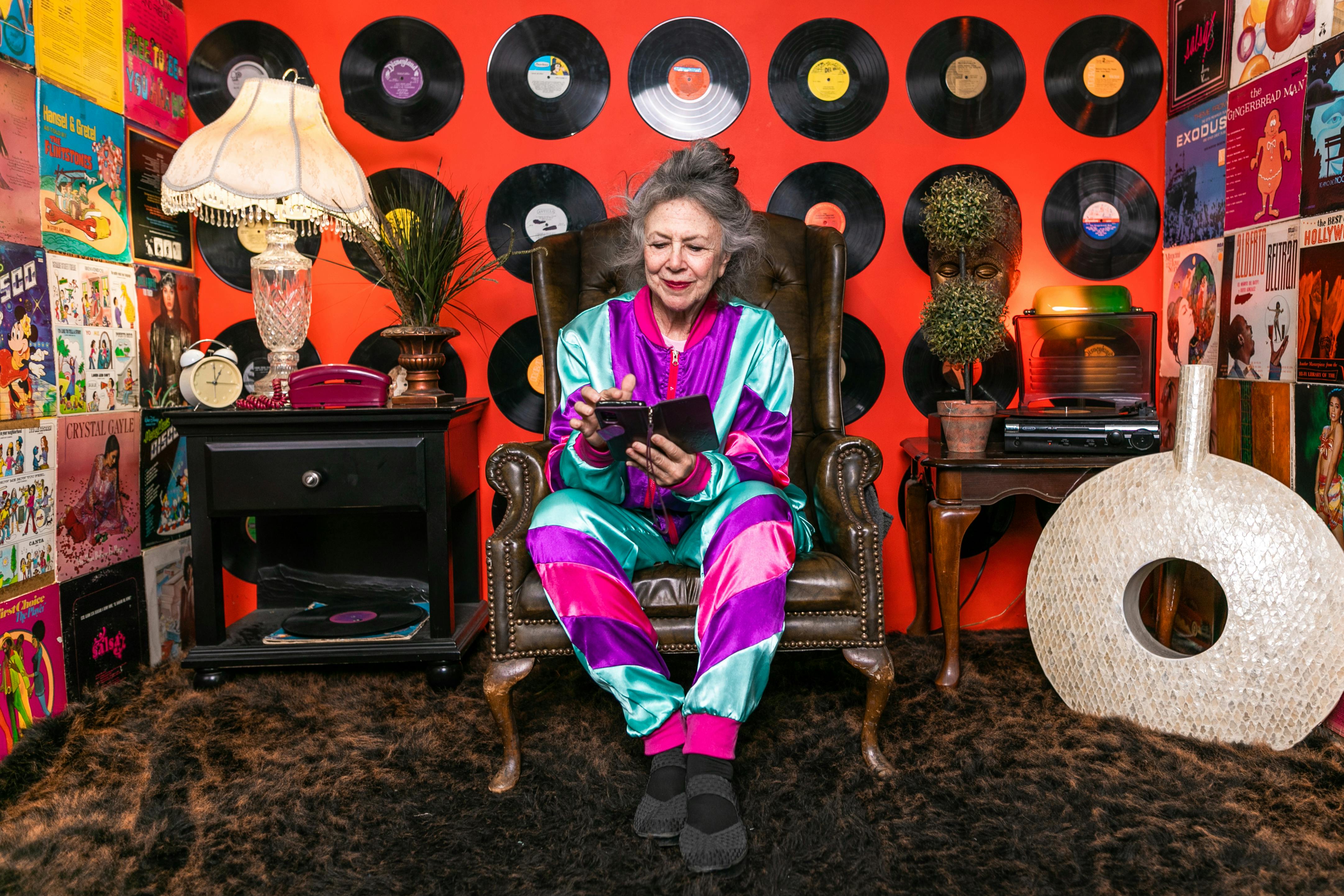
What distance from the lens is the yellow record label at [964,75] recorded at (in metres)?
2.59

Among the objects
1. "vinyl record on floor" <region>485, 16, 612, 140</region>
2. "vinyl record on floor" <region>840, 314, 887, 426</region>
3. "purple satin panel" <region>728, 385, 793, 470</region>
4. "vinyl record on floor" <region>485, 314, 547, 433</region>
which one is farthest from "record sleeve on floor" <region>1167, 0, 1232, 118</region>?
"vinyl record on floor" <region>485, 314, 547, 433</region>

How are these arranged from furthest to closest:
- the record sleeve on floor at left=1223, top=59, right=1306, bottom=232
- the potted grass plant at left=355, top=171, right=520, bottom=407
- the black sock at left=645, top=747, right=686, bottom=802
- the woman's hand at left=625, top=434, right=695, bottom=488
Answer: the potted grass plant at left=355, top=171, right=520, bottom=407
the record sleeve on floor at left=1223, top=59, right=1306, bottom=232
the woman's hand at left=625, top=434, right=695, bottom=488
the black sock at left=645, top=747, right=686, bottom=802

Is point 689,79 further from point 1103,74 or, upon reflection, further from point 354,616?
point 354,616

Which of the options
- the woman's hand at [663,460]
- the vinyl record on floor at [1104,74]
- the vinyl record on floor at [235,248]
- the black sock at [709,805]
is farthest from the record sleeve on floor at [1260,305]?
the vinyl record on floor at [235,248]

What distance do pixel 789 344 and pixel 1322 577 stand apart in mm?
1307

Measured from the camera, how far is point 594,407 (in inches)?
63.9

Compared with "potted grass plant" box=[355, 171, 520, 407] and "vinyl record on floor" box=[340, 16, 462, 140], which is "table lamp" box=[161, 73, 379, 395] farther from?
"vinyl record on floor" box=[340, 16, 462, 140]

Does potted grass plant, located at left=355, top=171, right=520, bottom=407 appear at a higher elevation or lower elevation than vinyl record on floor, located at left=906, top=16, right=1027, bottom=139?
lower

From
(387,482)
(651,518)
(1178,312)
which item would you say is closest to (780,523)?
(651,518)

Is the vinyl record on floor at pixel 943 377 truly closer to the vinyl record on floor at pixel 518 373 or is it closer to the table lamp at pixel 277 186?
the vinyl record on floor at pixel 518 373

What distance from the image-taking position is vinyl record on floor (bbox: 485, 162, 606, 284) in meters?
2.60

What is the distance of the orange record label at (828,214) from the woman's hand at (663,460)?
1.27 meters

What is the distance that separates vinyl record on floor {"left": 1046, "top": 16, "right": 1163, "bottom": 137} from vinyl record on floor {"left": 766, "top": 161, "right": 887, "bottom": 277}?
25.7 inches

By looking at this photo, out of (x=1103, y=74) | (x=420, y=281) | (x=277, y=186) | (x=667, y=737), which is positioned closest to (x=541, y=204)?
(x=420, y=281)
